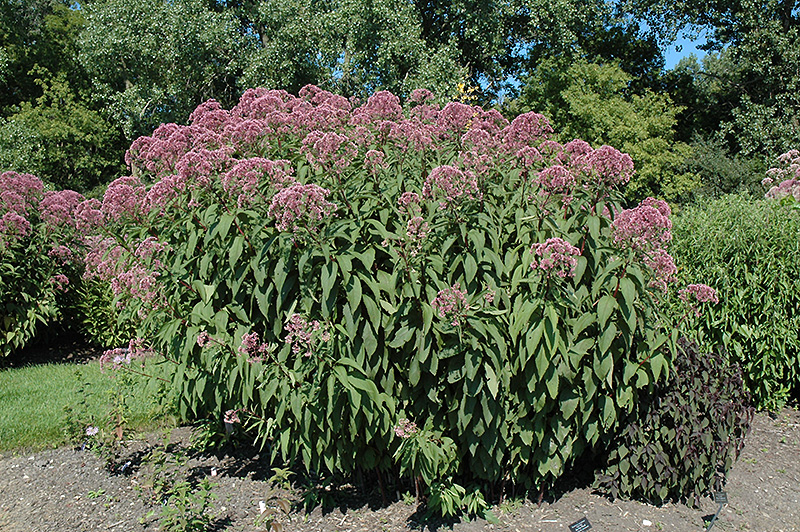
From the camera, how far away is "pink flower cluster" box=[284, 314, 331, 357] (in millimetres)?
2957

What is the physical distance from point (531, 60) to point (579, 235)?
19663mm

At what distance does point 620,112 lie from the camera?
1609 cm

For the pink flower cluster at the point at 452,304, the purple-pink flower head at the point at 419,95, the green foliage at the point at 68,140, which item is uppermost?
the green foliage at the point at 68,140

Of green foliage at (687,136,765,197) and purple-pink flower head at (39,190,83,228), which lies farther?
green foliage at (687,136,765,197)

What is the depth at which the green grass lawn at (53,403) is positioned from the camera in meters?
4.69

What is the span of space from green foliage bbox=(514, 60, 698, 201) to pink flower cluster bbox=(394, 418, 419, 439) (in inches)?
496

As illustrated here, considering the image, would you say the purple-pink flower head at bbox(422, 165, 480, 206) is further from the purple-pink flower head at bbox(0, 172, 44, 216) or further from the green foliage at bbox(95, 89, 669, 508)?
the purple-pink flower head at bbox(0, 172, 44, 216)

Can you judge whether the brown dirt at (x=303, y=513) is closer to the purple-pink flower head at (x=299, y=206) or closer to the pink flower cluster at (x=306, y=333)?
the pink flower cluster at (x=306, y=333)

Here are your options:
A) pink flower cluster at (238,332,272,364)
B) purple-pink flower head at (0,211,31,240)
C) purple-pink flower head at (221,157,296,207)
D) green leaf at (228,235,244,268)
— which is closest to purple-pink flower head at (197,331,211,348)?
pink flower cluster at (238,332,272,364)

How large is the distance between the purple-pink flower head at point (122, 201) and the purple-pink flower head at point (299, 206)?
1.34 meters

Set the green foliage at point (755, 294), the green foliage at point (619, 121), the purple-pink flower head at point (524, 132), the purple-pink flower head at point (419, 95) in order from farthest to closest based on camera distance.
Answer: the green foliage at point (619, 121) < the green foliage at point (755, 294) < the purple-pink flower head at point (419, 95) < the purple-pink flower head at point (524, 132)

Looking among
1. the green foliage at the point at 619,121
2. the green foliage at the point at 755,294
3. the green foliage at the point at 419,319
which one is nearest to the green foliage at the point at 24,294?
the green foliage at the point at 419,319

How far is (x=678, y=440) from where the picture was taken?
11.4 feet

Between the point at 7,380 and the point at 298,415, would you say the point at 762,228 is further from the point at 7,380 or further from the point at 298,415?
the point at 7,380
